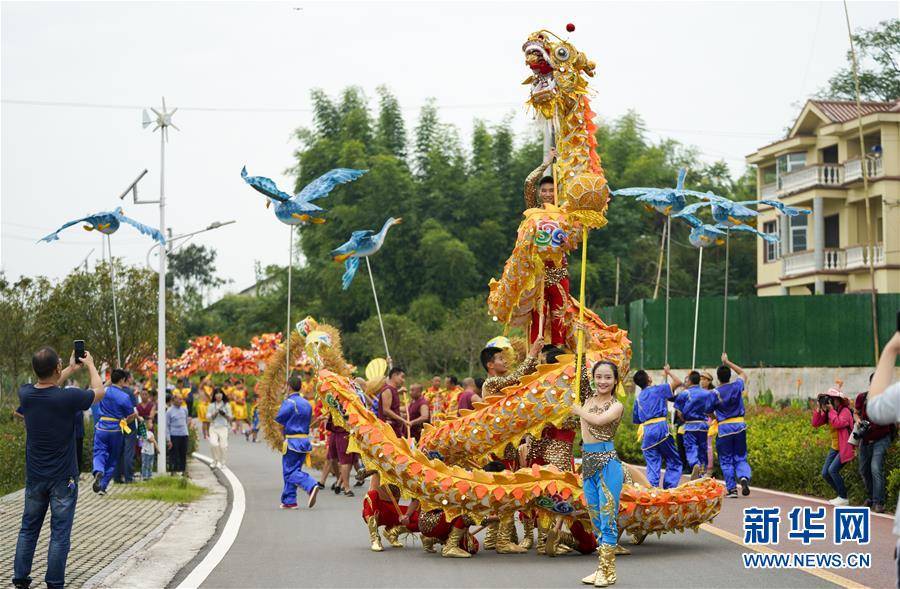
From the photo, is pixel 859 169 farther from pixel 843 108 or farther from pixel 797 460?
pixel 797 460

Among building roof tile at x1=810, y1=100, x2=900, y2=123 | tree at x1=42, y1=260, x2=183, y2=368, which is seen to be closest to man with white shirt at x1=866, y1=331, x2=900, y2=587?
tree at x1=42, y1=260, x2=183, y2=368

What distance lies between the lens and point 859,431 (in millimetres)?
14516

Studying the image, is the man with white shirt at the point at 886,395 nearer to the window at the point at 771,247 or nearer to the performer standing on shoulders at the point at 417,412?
the performer standing on shoulders at the point at 417,412

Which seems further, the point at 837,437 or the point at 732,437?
the point at 732,437

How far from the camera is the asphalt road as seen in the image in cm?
956

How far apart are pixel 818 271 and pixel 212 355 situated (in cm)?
2688

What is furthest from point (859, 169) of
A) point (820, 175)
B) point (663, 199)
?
point (663, 199)

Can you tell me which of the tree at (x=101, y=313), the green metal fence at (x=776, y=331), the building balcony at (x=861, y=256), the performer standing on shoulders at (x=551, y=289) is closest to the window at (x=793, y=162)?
the building balcony at (x=861, y=256)

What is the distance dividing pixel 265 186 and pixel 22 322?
2275 cm

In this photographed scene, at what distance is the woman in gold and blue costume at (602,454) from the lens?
9.55m

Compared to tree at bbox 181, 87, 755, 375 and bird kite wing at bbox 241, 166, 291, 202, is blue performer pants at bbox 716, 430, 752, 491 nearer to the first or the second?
bird kite wing at bbox 241, 166, 291, 202

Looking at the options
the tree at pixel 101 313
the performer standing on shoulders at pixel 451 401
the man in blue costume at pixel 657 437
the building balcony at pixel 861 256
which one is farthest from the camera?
the building balcony at pixel 861 256

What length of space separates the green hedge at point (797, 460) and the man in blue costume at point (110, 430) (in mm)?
9781

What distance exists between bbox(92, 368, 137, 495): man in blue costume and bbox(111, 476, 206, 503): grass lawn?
15.9 inches
